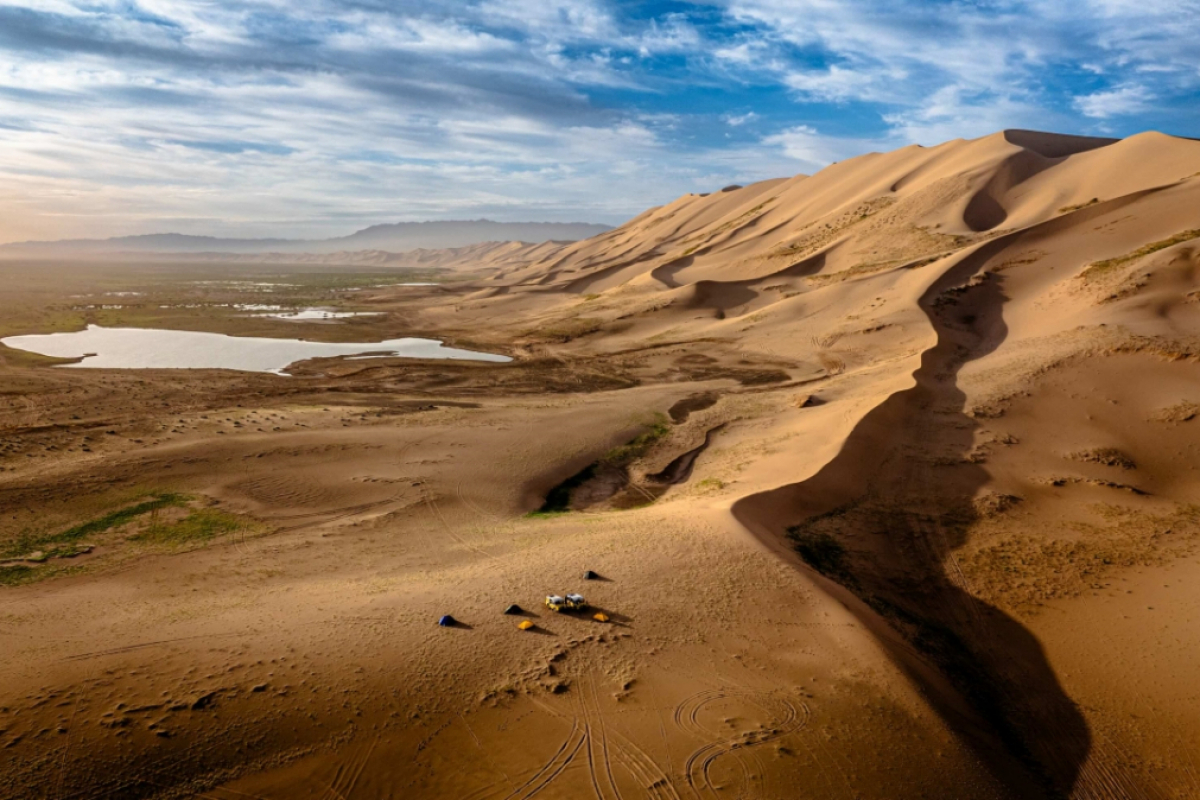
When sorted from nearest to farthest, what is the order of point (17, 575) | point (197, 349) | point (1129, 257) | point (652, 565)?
point (652, 565)
point (17, 575)
point (1129, 257)
point (197, 349)

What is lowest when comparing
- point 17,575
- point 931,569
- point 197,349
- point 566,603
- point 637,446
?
point 17,575

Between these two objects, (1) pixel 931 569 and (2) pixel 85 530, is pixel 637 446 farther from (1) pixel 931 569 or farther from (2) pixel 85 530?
(2) pixel 85 530

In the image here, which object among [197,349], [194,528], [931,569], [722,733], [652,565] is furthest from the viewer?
[197,349]

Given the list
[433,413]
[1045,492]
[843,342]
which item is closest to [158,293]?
[433,413]

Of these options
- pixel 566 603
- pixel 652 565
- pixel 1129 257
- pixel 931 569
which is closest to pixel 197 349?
pixel 652 565

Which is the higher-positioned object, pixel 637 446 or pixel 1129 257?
pixel 1129 257

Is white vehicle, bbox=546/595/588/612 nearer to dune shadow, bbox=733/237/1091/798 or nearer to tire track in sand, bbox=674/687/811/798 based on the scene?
tire track in sand, bbox=674/687/811/798
